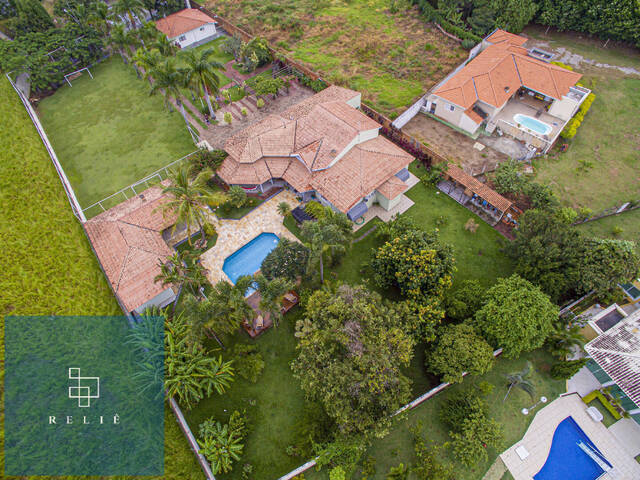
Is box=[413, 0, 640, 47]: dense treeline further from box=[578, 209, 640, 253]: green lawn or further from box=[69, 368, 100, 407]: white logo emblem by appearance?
box=[69, 368, 100, 407]: white logo emblem

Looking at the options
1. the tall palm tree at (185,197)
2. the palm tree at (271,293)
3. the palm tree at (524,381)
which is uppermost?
the tall palm tree at (185,197)

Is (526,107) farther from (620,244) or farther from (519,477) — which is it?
(519,477)

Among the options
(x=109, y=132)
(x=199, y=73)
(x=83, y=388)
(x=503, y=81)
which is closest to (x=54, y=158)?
(x=109, y=132)

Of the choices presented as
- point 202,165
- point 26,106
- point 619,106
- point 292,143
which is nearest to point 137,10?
point 26,106

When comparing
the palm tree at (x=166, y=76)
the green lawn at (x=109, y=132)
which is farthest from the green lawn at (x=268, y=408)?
the palm tree at (x=166, y=76)

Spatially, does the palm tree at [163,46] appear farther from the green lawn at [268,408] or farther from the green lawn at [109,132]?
the green lawn at [268,408]

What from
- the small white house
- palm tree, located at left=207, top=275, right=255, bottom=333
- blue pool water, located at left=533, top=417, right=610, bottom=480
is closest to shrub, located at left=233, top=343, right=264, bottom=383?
palm tree, located at left=207, top=275, right=255, bottom=333

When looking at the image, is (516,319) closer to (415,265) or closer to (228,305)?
(415,265)
